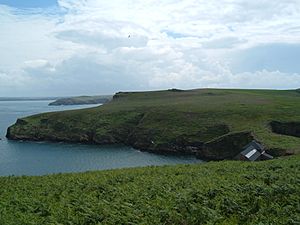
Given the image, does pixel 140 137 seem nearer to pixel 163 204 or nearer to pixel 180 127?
pixel 180 127

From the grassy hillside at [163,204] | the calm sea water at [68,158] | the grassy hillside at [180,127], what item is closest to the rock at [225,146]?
the grassy hillside at [180,127]

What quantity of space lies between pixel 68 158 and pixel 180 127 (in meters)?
37.3

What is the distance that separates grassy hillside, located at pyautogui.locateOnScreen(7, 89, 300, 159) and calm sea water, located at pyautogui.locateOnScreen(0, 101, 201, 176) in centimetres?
856

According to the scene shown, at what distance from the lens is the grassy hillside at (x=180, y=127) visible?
9659 centimetres

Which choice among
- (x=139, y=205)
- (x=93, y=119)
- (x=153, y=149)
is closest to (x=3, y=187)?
(x=139, y=205)

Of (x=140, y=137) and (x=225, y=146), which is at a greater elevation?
(x=225, y=146)

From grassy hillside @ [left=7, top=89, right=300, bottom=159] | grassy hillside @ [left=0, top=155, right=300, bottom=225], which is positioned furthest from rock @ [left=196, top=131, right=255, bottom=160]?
grassy hillside @ [left=0, top=155, right=300, bottom=225]

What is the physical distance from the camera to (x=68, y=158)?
97.6 m

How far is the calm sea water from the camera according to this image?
8444cm

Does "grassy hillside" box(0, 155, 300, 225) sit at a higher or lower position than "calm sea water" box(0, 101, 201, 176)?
higher

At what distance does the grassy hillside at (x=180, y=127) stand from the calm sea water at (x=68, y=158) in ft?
28.1

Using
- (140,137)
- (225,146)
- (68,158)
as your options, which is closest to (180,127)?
(140,137)

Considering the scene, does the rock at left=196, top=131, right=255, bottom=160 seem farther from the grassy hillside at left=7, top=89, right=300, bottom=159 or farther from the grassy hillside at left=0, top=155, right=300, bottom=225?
the grassy hillside at left=0, top=155, right=300, bottom=225

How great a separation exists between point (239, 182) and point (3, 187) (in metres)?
14.7
